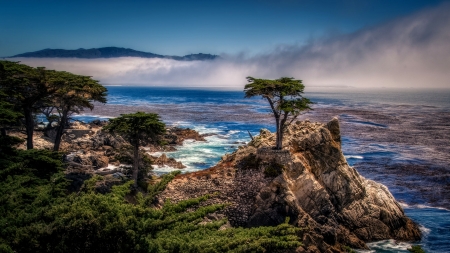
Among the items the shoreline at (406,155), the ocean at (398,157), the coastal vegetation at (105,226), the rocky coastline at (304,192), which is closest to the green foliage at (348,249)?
the rocky coastline at (304,192)

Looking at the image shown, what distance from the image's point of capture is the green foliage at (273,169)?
22062 millimetres

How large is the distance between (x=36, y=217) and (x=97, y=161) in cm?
2526

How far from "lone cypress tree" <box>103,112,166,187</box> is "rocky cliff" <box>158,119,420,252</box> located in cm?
318

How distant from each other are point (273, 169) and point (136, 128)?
29.2 ft

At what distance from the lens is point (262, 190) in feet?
69.5

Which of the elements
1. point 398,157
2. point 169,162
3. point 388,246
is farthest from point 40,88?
point 398,157

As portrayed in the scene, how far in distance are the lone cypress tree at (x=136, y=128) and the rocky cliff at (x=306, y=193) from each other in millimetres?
3181

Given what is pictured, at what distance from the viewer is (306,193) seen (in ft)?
71.2

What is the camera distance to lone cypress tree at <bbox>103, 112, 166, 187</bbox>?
21562 millimetres

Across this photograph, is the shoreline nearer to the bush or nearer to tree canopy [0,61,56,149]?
the bush

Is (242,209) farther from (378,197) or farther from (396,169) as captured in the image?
(396,169)

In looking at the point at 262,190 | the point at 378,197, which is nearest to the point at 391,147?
the point at 378,197

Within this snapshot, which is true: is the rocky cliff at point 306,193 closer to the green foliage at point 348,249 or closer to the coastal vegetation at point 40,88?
the green foliage at point 348,249

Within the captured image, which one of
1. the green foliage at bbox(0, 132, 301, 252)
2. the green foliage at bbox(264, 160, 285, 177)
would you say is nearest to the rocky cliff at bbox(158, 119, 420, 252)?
the green foliage at bbox(264, 160, 285, 177)
